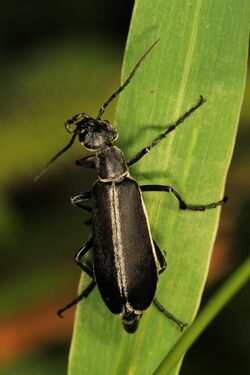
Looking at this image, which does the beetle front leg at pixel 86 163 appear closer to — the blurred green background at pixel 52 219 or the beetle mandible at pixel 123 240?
the beetle mandible at pixel 123 240

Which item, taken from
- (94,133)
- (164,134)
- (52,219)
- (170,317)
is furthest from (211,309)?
(52,219)

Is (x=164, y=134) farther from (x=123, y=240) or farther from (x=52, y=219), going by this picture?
(x=52, y=219)

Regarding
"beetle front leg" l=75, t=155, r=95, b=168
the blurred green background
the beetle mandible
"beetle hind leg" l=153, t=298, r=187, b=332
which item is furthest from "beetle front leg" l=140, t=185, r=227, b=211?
the blurred green background

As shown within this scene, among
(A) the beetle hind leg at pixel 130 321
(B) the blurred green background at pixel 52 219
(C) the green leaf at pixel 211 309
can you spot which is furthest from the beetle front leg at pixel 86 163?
(C) the green leaf at pixel 211 309

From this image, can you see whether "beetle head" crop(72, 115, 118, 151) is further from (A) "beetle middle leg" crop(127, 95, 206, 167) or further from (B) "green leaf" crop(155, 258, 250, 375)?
(B) "green leaf" crop(155, 258, 250, 375)

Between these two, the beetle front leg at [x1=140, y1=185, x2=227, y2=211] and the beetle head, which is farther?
the beetle head

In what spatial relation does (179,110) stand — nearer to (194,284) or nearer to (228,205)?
(194,284)
